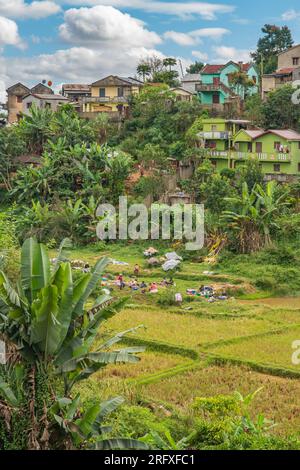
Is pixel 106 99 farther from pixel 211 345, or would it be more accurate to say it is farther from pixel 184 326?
pixel 211 345

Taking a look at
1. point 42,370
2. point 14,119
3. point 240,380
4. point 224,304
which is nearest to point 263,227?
point 224,304

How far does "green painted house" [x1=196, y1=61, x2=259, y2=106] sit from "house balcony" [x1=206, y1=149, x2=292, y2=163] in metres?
7.52

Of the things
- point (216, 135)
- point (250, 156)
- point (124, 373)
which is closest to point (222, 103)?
point (216, 135)

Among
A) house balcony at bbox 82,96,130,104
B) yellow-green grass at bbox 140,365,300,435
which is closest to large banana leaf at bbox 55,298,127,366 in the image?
yellow-green grass at bbox 140,365,300,435

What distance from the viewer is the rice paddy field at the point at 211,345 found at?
17.4m

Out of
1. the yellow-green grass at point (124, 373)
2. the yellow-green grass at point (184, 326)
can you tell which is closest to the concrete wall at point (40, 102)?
the yellow-green grass at point (184, 326)

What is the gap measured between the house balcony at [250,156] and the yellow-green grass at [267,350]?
722 inches

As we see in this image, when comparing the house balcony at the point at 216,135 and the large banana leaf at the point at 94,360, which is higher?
the house balcony at the point at 216,135

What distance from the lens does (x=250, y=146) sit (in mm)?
42625

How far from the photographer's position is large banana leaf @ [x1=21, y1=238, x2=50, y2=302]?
12203mm

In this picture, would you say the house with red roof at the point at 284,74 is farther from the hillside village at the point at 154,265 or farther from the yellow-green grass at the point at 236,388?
the yellow-green grass at the point at 236,388

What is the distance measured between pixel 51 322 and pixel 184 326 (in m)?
12.9

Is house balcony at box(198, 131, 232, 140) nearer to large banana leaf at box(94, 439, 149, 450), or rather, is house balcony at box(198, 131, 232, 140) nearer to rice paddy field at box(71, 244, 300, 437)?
rice paddy field at box(71, 244, 300, 437)

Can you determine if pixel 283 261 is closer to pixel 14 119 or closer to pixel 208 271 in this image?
pixel 208 271
